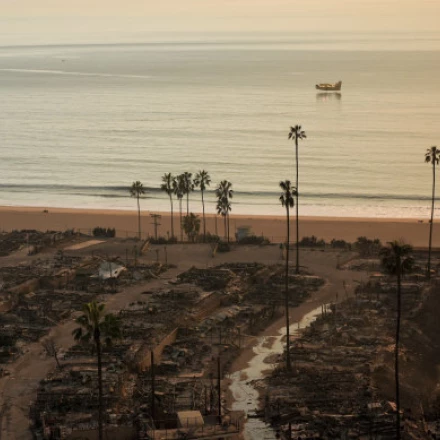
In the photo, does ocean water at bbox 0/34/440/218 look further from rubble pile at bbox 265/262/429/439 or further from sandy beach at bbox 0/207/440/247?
rubble pile at bbox 265/262/429/439

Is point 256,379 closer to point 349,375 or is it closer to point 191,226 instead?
point 349,375

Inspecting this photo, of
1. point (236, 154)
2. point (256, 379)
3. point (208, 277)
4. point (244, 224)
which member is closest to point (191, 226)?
point (208, 277)

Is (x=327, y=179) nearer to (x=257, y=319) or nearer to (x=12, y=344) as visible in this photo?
(x=257, y=319)

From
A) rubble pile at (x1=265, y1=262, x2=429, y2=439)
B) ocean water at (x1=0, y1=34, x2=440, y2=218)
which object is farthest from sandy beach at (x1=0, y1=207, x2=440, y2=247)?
rubble pile at (x1=265, y1=262, x2=429, y2=439)

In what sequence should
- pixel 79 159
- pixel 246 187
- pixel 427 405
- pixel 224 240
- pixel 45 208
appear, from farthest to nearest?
1. pixel 79 159
2. pixel 246 187
3. pixel 45 208
4. pixel 224 240
5. pixel 427 405

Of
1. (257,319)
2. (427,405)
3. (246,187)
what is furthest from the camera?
(246,187)

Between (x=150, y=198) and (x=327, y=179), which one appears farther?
(x=327, y=179)

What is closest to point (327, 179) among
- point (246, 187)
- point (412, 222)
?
point (246, 187)

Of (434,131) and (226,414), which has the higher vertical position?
(434,131)
